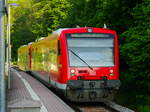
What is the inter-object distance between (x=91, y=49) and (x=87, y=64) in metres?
0.71

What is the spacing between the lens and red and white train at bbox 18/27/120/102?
641 inches

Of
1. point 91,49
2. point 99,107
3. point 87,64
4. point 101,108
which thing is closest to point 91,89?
point 101,108

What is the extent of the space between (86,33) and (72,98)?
2734mm

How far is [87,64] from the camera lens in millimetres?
16781

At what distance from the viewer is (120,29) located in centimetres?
2680

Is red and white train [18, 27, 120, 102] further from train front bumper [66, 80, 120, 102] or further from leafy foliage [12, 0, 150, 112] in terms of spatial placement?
leafy foliage [12, 0, 150, 112]

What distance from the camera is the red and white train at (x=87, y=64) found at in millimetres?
16281

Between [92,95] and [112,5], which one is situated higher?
[112,5]

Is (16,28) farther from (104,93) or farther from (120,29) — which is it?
(104,93)

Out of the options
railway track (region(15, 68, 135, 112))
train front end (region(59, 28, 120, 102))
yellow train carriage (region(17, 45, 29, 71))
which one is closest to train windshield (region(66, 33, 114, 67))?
train front end (region(59, 28, 120, 102))

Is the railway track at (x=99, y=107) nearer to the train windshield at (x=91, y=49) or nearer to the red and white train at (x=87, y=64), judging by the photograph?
the red and white train at (x=87, y=64)

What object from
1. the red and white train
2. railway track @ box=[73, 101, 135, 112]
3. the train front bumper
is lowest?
railway track @ box=[73, 101, 135, 112]

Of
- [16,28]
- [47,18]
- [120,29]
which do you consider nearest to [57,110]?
[120,29]

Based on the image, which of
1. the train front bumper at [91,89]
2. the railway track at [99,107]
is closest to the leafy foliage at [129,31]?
the railway track at [99,107]
